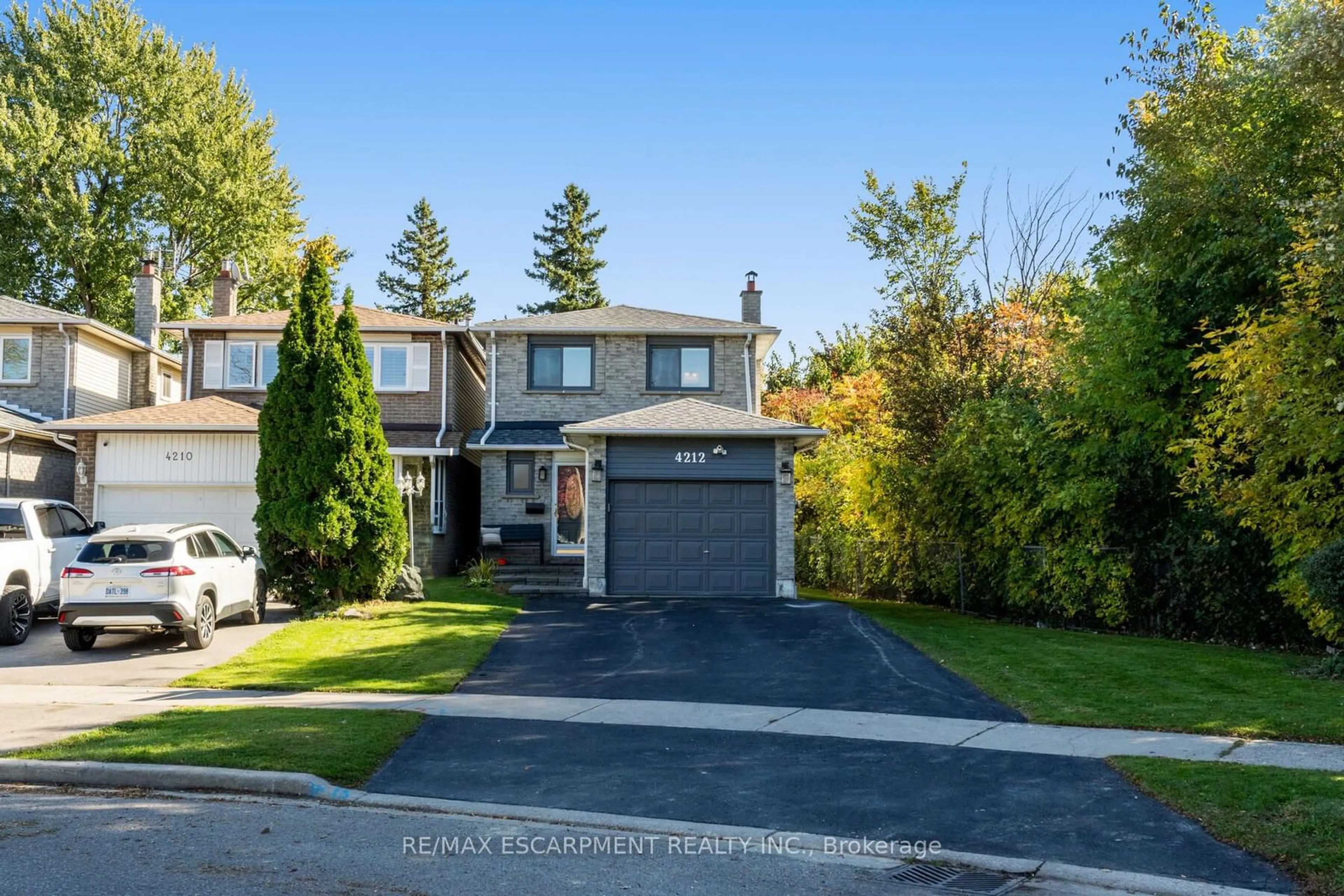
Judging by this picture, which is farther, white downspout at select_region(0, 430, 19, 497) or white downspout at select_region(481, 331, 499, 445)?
white downspout at select_region(481, 331, 499, 445)

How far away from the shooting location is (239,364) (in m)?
25.8

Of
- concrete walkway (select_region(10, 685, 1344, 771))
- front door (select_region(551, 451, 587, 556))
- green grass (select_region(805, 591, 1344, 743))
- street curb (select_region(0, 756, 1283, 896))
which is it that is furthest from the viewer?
front door (select_region(551, 451, 587, 556))

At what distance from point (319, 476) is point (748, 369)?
11445 mm

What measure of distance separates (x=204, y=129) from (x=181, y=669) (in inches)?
1231

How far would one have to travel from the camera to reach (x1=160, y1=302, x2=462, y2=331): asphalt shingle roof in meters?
25.4

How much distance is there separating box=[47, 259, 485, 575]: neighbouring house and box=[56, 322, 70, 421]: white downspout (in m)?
2.18

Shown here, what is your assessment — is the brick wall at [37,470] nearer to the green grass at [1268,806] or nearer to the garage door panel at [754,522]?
the garage door panel at [754,522]

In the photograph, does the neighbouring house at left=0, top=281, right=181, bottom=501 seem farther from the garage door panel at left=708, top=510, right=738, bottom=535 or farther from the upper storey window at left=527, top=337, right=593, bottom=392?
the garage door panel at left=708, top=510, right=738, bottom=535

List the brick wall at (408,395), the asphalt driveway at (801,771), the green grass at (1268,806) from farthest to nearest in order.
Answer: the brick wall at (408,395)
the asphalt driveway at (801,771)
the green grass at (1268,806)

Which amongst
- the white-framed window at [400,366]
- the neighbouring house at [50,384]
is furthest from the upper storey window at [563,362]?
the neighbouring house at [50,384]

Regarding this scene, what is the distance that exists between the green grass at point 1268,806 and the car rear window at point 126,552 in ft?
37.9

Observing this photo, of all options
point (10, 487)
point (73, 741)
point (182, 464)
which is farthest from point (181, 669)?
point (10, 487)

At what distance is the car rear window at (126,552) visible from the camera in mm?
13820

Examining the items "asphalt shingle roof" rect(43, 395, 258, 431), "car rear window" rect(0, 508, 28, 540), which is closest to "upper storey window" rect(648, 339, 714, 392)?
"asphalt shingle roof" rect(43, 395, 258, 431)
